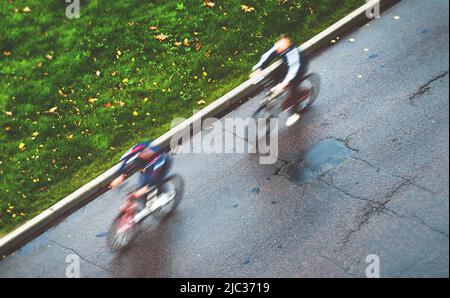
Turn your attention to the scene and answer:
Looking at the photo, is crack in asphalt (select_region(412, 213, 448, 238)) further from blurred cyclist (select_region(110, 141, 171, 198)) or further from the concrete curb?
blurred cyclist (select_region(110, 141, 171, 198))

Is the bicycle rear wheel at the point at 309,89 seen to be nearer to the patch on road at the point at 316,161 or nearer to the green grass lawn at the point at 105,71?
the patch on road at the point at 316,161

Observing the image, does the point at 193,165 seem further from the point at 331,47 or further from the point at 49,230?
the point at 331,47

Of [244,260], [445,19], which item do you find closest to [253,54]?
[445,19]

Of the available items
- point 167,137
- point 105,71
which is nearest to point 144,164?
point 167,137

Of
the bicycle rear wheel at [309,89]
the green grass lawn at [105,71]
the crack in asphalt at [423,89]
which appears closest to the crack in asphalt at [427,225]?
the crack in asphalt at [423,89]

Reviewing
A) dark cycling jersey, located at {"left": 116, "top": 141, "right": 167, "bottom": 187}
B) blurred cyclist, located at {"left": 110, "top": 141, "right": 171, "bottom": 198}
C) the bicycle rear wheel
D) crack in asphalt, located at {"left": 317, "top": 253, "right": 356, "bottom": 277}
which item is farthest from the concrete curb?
crack in asphalt, located at {"left": 317, "top": 253, "right": 356, "bottom": 277}
